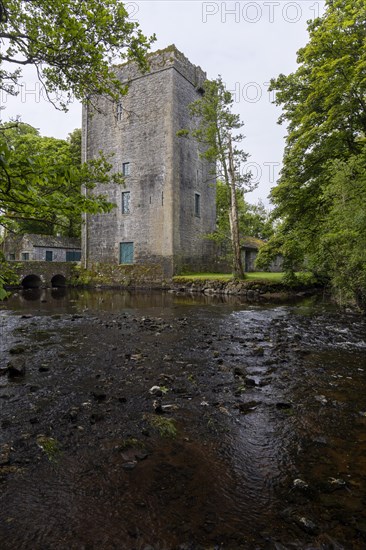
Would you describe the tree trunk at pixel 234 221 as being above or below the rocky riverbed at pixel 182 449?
above

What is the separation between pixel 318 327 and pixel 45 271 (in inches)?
996

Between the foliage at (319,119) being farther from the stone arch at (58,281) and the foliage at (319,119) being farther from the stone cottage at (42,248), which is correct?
the stone cottage at (42,248)

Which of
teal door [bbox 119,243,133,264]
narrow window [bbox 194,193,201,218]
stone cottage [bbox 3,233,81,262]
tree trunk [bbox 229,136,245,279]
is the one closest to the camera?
tree trunk [bbox 229,136,245,279]

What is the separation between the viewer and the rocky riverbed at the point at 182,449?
2.01m

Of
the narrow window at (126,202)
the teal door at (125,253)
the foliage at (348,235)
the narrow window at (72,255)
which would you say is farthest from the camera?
the narrow window at (72,255)

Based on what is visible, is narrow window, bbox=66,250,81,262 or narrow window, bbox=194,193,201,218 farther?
narrow window, bbox=66,250,81,262

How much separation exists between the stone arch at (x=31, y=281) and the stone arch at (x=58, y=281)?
180cm

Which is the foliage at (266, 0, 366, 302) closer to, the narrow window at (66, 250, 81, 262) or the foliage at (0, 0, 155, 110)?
the foliage at (0, 0, 155, 110)

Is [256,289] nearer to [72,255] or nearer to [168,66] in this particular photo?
[168,66]

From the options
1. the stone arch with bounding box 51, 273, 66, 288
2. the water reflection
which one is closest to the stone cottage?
the stone arch with bounding box 51, 273, 66, 288

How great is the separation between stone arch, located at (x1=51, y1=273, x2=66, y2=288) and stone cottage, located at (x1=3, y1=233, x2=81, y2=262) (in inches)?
347

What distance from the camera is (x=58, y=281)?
30875 millimetres

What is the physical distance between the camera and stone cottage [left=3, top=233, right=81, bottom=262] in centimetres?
3781

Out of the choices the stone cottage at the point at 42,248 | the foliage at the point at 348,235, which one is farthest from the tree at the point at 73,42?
the stone cottage at the point at 42,248
